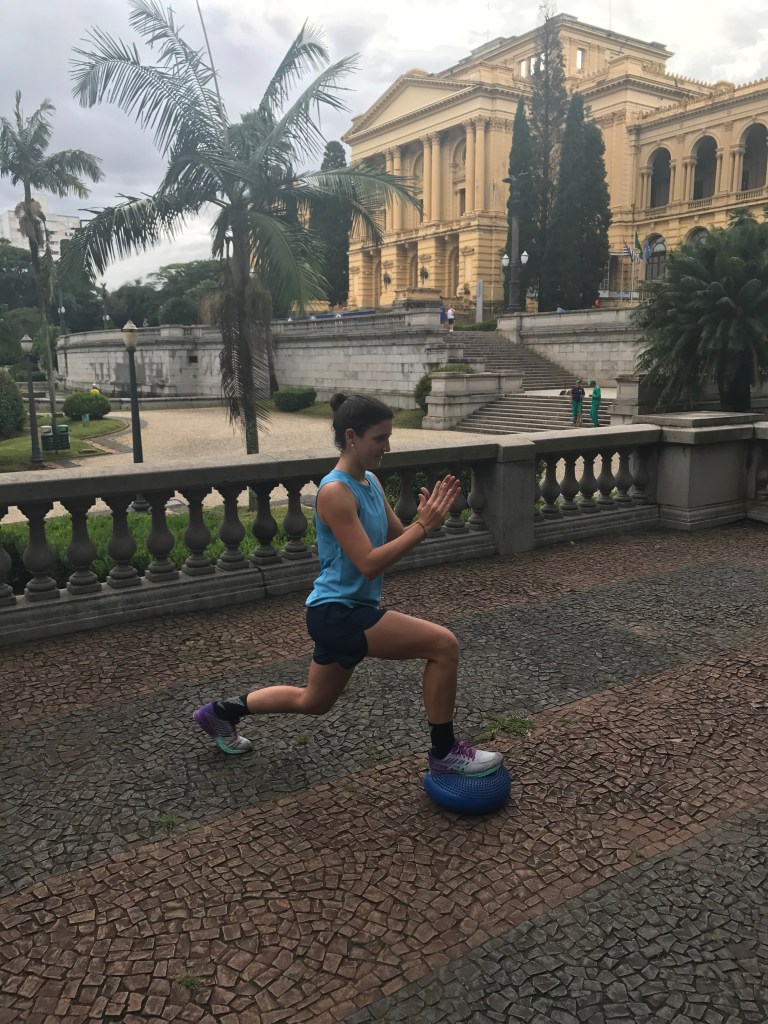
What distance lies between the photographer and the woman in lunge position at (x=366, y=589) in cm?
299

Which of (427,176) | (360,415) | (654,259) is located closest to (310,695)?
(360,415)

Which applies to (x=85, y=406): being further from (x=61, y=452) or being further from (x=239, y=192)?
(x=239, y=192)

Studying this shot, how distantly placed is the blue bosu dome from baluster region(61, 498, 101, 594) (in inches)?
122

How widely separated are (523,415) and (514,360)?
9.35m

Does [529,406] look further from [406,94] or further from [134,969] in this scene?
[406,94]

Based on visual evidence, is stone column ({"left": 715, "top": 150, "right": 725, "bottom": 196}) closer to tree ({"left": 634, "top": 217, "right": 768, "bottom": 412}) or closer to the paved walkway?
the paved walkway

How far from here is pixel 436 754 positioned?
3.24 m

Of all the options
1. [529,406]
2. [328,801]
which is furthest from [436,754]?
[529,406]

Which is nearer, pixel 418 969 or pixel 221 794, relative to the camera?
pixel 418 969

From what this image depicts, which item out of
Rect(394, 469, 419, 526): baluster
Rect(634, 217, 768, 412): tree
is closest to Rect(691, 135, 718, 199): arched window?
Rect(634, 217, 768, 412): tree

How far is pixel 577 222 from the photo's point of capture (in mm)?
45375

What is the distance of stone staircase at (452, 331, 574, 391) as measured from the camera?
34.4 meters

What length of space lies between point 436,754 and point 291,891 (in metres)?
0.79

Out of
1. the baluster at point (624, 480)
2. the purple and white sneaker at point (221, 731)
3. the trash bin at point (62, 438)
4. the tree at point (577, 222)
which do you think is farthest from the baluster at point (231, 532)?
the tree at point (577, 222)
